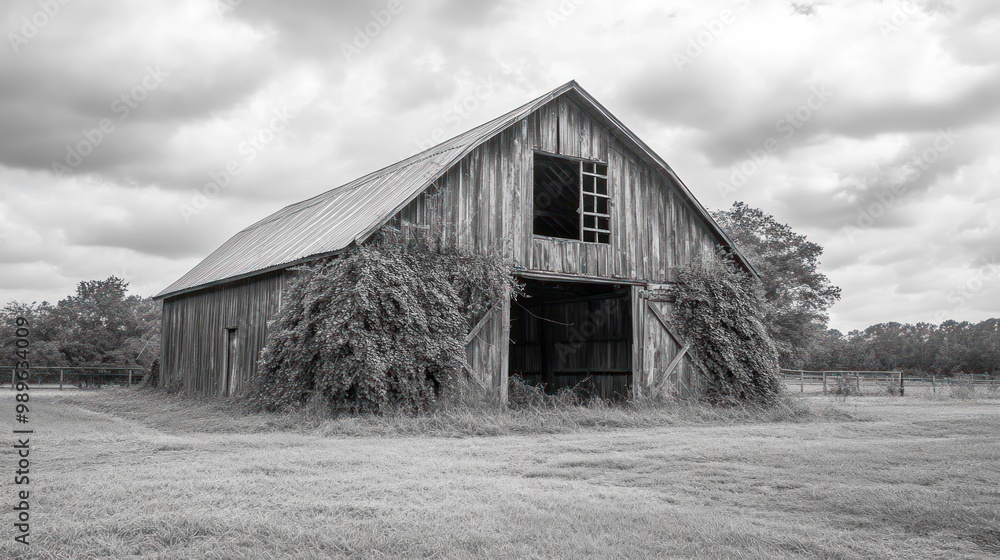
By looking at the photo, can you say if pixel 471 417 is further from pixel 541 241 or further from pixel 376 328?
pixel 541 241

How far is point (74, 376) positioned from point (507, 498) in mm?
31568

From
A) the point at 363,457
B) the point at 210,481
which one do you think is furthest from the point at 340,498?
the point at 363,457

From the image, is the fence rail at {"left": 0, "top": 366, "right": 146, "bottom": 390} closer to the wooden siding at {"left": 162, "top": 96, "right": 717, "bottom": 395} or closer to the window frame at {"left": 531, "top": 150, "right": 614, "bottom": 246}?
the wooden siding at {"left": 162, "top": 96, "right": 717, "bottom": 395}

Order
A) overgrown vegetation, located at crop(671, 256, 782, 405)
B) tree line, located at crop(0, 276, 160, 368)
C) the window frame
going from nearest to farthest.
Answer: the window frame, overgrown vegetation, located at crop(671, 256, 782, 405), tree line, located at crop(0, 276, 160, 368)

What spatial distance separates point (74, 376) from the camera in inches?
1286

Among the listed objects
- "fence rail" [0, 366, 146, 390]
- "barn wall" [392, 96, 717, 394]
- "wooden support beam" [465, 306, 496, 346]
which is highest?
"barn wall" [392, 96, 717, 394]

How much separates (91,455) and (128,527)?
14.4 feet

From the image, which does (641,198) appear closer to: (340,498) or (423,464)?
(423,464)

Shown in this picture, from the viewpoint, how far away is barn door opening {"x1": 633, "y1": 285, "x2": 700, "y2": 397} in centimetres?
1784

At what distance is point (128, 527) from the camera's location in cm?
536

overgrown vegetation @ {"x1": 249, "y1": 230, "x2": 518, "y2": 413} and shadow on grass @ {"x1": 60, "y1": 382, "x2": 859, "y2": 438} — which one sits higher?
overgrown vegetation @ {"x1": 249, "y1": 230, "x2": 518, "y2": 413}

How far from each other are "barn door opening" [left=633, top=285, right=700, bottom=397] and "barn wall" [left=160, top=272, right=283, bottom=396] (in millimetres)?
8079

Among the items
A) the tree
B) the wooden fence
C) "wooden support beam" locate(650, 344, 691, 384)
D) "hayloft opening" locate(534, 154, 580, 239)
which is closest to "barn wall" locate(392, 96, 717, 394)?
"wooden support beam" locate(650, 344, 691, 384)

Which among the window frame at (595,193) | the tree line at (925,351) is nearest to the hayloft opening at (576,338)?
the window frame at (595,193)
